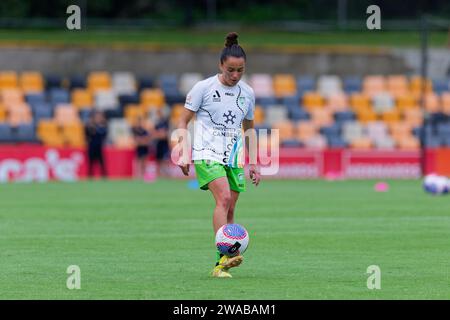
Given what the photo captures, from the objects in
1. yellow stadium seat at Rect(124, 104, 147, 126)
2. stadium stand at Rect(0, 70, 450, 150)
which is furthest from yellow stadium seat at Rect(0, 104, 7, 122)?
yellow stadium seat at Rect(124, 104, 147, 126)

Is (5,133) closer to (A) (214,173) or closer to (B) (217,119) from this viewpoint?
(B) (217,119)

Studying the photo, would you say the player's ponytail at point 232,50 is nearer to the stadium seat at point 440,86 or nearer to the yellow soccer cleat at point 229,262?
the yellow soccer cleat at point 229,262

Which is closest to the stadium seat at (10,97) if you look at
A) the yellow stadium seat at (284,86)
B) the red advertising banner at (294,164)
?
the red advertising banner at (294,164)

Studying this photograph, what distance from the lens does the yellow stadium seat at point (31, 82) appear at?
139 ft

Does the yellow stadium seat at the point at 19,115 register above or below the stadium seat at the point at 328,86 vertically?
below

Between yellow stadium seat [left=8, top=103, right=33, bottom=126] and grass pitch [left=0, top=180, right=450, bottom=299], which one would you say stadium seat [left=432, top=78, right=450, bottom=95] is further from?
grass pitch [left=0, top=180, right=450, bottom=299]

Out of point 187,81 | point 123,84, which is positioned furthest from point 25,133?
point 187,81

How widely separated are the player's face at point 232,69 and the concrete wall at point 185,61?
103 feet

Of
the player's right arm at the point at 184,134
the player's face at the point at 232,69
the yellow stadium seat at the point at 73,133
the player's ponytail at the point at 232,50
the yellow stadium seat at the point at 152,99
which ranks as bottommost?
the yellow stadium seat at the point at 73,133

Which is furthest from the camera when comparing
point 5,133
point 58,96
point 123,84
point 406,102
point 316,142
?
point 406,102

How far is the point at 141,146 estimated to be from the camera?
37.2m

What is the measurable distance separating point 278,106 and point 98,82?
20.1 feet
